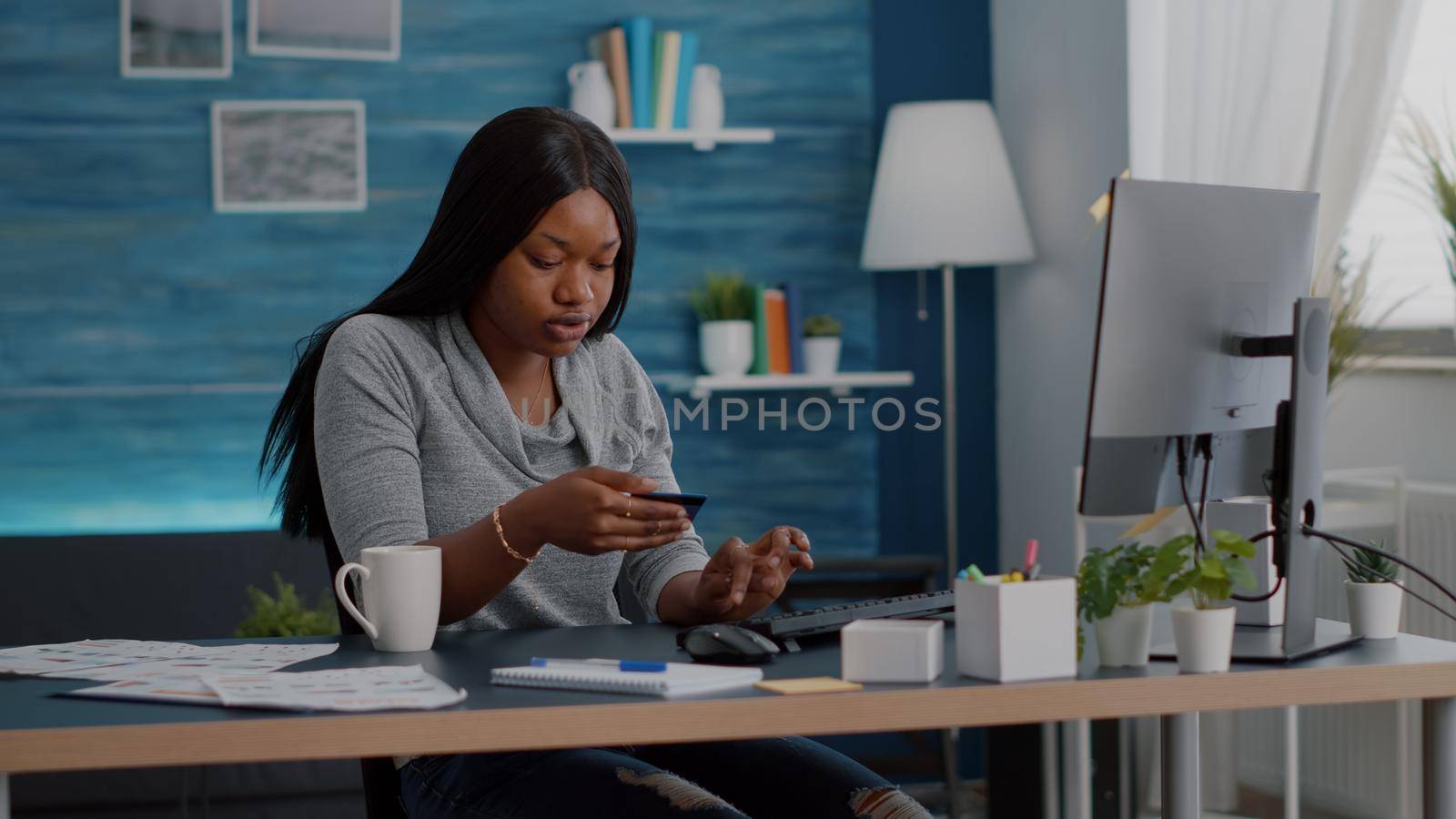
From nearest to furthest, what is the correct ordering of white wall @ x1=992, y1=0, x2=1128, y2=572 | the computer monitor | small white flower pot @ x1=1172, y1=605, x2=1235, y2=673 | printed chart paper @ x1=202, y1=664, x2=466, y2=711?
printed chart paper @ x1=202, y1=664, x2=466, y2=711 < small white flower pot @ x1=1172, y1=605, x2=1235, y2=673 < the computer monitor < white wall @ x1=992, y1=0, x2=1128, y2=572

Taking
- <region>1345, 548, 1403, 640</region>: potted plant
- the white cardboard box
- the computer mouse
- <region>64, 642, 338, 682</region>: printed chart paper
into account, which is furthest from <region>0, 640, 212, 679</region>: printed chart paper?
<region>1345, 548, 1403, 640</region>: potted plant

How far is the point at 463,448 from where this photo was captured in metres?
1.61

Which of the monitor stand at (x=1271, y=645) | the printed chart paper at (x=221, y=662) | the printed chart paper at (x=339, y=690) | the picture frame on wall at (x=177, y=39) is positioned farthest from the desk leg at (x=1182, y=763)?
the picture frame on wall at (x=177, y=39)

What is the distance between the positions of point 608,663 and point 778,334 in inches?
96.5

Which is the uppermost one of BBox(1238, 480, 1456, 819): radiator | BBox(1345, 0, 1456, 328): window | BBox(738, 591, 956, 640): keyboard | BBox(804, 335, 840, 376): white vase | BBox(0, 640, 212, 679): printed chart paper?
BBox(1345, 0, 1456, 328): window

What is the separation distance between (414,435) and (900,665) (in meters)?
0.66

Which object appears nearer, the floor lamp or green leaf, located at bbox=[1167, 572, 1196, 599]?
green leaf, located at bbox=[1167, 572, 1196, 599]

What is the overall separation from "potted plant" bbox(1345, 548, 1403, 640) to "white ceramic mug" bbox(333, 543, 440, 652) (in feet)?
2.86

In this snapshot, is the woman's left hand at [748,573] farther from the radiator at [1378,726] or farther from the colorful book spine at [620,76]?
the colorful book spine at [620,76]

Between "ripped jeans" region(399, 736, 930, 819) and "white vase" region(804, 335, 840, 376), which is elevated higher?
"white vase" region(804, 335, 840, 376)

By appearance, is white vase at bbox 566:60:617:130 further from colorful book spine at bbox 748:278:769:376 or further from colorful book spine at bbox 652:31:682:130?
colorful book spine at bbox 748:278:769:376

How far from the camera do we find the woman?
1.35m

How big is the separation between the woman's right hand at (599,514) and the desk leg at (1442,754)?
682mm

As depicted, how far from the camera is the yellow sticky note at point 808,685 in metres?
1.09
